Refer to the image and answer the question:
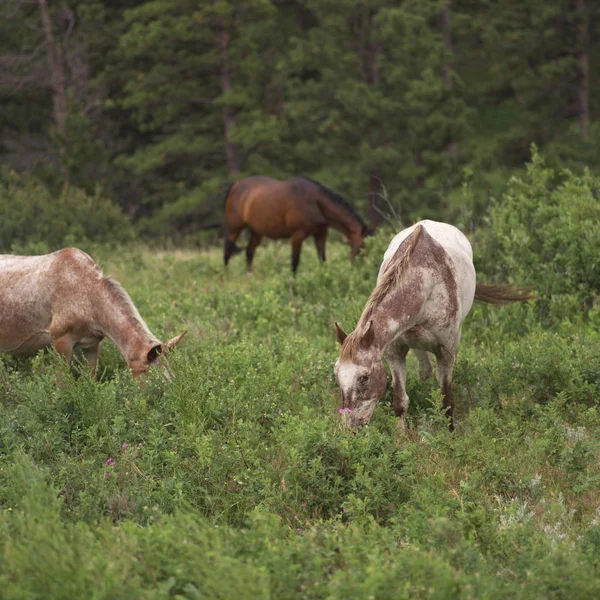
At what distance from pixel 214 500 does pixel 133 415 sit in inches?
46.6

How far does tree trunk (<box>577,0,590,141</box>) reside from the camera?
86.3 ft

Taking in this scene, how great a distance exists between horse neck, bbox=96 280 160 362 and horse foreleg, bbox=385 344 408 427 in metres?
1.86

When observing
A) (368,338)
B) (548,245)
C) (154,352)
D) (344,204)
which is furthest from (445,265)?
(344,204)

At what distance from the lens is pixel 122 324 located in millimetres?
6820

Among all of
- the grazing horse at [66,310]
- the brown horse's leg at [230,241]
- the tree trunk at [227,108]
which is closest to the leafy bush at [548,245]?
the grazing horse at [66,310]

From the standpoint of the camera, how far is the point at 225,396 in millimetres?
6168

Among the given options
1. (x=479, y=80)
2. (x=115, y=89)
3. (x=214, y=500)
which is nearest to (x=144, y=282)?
(x=214, y=500)

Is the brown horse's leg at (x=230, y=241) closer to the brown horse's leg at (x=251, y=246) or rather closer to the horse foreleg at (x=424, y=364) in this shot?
the brown horse's leg at (x=251, y=246)

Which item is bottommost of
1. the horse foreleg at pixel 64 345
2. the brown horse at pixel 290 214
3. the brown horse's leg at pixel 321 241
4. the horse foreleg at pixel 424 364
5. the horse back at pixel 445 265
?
the brown horse's leg at pixel 321 241

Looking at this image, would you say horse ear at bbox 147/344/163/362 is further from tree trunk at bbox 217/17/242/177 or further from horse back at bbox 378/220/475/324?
tree trunk at bbox 217/17/242/177

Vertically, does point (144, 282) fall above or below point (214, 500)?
below

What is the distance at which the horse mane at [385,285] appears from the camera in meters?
5.62

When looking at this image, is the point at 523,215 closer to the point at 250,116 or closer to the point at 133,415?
the point at 133,415

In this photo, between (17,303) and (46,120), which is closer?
(17,303)
